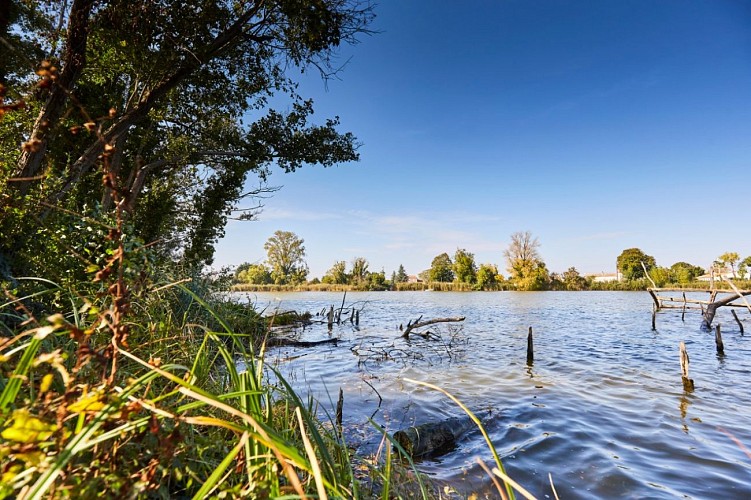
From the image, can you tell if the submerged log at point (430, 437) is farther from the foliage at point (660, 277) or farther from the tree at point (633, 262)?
the tree at point (633, 262)

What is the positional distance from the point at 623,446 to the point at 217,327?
7312 mm

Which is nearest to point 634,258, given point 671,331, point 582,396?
point 671,331

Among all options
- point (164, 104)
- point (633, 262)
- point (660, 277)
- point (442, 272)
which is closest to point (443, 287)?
point (442, 272)

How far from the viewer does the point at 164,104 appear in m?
11.4

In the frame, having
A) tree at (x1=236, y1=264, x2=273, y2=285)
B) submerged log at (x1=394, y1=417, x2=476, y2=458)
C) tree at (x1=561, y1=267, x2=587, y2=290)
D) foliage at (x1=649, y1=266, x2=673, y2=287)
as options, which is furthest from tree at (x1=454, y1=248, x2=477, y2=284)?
submerged log at (x1=394, y1=417, x2=476, y2=458)

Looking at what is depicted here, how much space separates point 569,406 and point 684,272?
65.1 metres

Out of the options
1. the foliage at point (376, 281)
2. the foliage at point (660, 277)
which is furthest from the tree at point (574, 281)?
the foliage at point (376, 281)

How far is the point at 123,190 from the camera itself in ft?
3.91

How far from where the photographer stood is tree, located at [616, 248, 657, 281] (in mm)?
76875

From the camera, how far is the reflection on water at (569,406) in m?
4.33

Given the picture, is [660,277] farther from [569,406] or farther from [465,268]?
[569,406]

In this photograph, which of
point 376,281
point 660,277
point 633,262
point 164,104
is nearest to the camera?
point 164,104

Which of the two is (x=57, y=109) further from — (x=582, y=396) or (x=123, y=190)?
(x=582, y=396)

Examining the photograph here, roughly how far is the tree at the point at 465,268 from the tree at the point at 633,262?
30352mm
